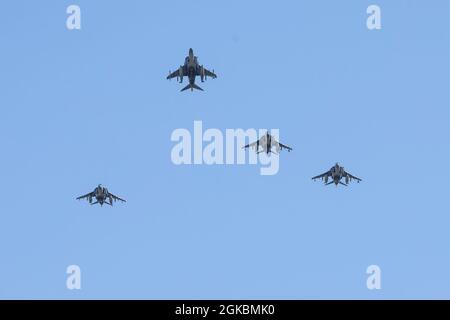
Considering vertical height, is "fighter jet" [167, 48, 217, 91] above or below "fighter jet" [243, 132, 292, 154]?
above

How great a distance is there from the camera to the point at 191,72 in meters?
164

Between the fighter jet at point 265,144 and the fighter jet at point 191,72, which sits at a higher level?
the fighter jet at point 191,72

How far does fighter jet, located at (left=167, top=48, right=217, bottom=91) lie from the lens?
16225 centimetres

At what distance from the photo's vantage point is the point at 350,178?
17225 centimetres

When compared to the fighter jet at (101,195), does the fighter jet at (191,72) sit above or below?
above

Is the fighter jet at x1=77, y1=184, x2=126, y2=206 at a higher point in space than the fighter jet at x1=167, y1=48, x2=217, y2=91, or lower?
lower

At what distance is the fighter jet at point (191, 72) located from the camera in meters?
162
